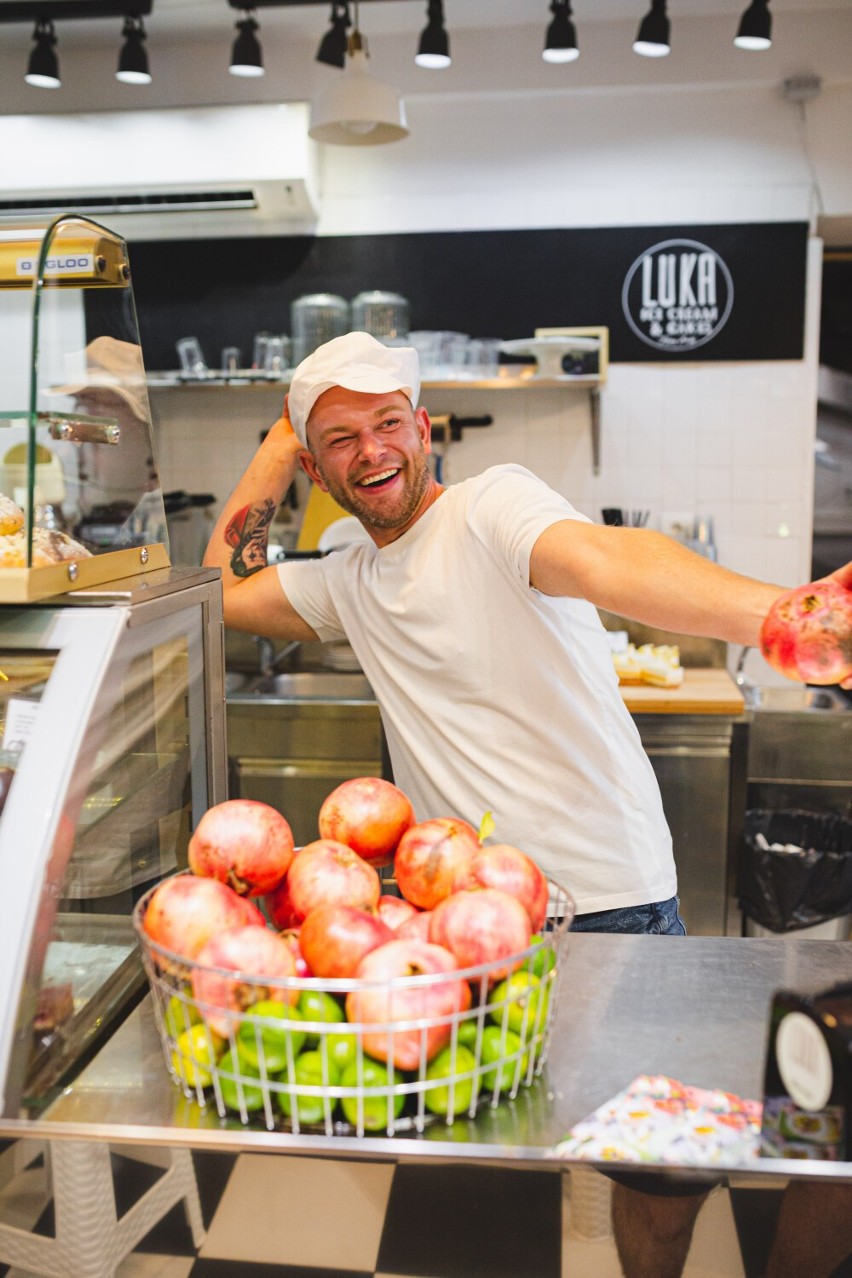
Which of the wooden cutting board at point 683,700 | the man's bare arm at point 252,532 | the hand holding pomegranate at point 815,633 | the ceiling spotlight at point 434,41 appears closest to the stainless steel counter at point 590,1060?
the hand holding pomegranate at point 815,633

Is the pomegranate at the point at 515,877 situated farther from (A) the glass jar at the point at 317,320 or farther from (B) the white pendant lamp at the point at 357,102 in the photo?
(A) the glass jar at the point at 317,320

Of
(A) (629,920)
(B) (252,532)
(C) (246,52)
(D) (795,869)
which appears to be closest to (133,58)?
(C) (246,52)

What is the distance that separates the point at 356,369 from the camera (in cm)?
171

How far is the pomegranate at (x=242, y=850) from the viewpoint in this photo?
45.1 inches

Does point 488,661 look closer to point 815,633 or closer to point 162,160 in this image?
point 815,633

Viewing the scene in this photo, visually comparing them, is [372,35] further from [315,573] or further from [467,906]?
[467,906]

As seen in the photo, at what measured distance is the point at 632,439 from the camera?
4.84 metres

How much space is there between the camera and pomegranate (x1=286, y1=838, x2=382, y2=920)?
1.11 metres

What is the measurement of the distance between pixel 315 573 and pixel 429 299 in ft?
10.3

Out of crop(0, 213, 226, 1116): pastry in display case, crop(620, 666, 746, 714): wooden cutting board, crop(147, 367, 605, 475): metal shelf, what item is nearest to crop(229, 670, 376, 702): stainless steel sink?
crop(620, 666, 746, 714): wooden cutting board

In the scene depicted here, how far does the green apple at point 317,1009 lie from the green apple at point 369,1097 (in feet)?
0.13

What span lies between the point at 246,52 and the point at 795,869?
11.5 ft

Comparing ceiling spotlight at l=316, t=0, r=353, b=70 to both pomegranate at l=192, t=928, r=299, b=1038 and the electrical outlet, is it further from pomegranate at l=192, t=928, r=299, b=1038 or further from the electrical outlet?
pomegranate at l=192, t=928, r=299, b=1038

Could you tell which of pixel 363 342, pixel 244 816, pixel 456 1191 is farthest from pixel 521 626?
pixel 456 1191
